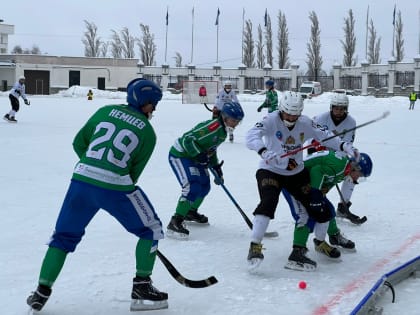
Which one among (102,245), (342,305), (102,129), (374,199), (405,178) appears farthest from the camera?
(405,178)

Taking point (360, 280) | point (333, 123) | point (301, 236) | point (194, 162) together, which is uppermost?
point (333, 123)

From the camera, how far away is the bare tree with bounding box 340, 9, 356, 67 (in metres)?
60.9

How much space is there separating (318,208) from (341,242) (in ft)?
2.58

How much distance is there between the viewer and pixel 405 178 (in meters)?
9.20

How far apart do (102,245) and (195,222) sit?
124 centimetres

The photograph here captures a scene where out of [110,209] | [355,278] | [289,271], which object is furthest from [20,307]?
[355,278]

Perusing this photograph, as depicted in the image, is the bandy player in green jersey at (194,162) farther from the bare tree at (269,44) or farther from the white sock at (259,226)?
the bare tree at (269,44)

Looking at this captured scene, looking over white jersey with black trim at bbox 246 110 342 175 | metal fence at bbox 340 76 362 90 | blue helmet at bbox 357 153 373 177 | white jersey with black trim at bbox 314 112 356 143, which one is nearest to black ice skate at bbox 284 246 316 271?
white jersey with black trim at bbox 246 110 342 175

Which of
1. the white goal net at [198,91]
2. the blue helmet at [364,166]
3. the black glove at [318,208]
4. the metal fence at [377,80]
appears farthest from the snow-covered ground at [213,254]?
the metal fence at [377,80]

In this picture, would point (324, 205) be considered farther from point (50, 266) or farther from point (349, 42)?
point (349, 42)

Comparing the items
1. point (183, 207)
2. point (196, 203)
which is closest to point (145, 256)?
point (183, 207)

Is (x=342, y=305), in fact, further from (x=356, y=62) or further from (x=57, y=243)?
(x=356, y=62)

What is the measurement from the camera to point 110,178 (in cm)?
335

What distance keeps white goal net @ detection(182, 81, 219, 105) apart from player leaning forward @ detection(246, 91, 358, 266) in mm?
31060
